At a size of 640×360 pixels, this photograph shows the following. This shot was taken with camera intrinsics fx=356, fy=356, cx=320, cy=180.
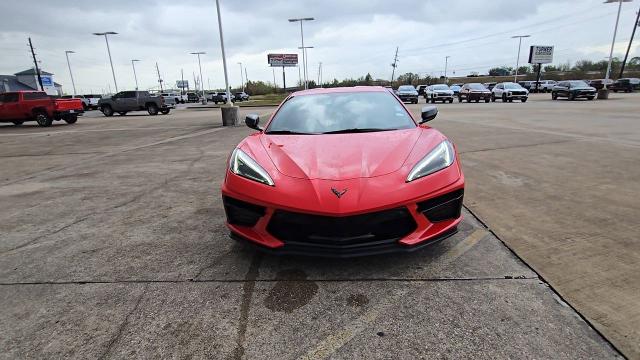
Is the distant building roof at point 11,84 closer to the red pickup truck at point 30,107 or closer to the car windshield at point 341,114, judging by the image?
the red pickup truck at point 30,107

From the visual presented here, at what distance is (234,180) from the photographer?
280 centimetres

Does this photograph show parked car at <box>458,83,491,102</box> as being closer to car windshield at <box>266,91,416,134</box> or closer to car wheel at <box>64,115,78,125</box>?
car wheel at <box>64,115,78,125</box>

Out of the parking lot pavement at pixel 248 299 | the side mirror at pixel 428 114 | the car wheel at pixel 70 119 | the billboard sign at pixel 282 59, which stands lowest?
the parking lot pavement at pixel 248 299

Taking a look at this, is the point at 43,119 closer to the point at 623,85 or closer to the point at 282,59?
the point at 282,59

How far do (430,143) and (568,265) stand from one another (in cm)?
139

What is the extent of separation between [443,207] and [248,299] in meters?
1.54

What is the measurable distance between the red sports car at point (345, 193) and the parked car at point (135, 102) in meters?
26.5

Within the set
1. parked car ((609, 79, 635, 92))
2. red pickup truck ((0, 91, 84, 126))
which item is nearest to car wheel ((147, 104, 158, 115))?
red pickup truck ((0, 91, 84, 126))

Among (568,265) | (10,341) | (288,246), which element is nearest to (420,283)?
(288,246)

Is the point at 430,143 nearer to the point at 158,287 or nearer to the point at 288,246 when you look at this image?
the point at 288,246

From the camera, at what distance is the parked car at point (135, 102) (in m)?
26.5

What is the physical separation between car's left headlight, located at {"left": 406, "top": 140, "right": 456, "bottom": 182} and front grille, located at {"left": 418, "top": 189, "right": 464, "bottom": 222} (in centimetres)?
20

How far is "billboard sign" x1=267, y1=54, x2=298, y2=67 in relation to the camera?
62.8 m

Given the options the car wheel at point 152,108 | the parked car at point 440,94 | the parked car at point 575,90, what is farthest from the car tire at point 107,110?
the parked car at point 575,90
